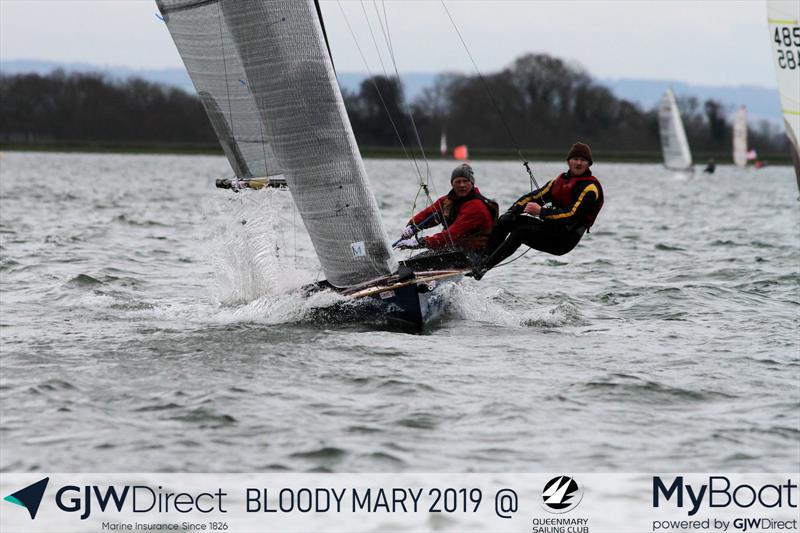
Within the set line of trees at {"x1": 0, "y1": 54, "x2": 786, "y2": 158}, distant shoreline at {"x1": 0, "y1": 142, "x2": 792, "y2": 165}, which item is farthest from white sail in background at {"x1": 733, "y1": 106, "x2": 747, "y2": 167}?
line of trees at {"x1": 0, "y1": 54, "x2": 786, "y2": 158}

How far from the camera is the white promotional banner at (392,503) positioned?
4.97m

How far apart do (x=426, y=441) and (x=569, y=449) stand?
70 cm

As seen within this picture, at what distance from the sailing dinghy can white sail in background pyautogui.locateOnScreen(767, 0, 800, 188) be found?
3.88 m

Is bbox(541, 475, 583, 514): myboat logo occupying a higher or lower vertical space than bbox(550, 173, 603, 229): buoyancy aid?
lower

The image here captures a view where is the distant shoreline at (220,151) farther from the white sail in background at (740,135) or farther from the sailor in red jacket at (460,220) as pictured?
the sailor in red jacket at (460,220)

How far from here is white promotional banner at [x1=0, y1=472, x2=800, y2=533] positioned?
497cm

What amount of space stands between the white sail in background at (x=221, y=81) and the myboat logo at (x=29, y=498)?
15.4ft

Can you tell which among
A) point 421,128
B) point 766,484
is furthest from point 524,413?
point 421,128

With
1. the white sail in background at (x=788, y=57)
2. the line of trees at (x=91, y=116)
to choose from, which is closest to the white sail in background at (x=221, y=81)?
the white sail in background at (x=788, y=57)

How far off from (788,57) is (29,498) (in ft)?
27.5

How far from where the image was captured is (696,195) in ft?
121

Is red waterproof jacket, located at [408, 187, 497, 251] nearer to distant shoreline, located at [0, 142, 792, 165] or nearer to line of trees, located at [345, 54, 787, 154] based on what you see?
distant shoreline, located at [0, 142, 792, 165]

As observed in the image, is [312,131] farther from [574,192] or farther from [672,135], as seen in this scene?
[672,135]

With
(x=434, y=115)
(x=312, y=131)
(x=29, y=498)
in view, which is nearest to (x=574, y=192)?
(x=312, y=131)
